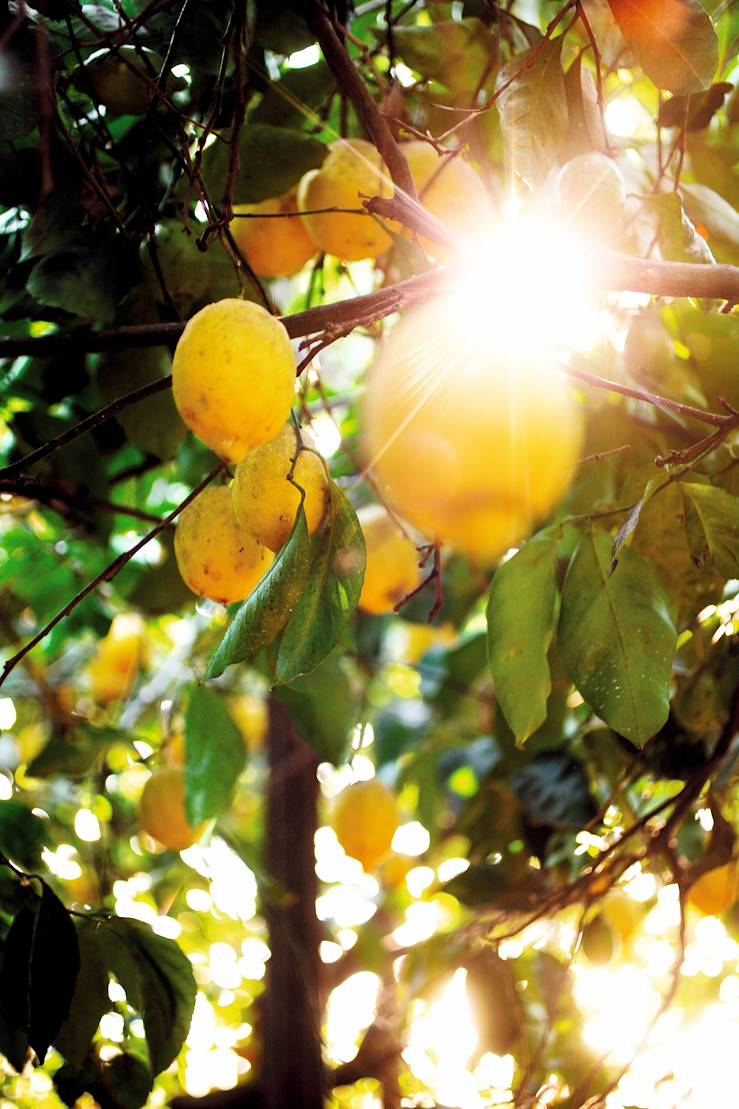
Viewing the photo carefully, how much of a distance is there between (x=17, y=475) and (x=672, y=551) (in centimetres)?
54

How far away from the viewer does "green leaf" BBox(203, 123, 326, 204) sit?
1.00 metres

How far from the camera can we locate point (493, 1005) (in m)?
1.13

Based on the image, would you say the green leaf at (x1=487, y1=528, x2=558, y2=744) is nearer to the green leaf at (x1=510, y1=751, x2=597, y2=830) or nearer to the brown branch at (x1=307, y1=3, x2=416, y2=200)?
the brown branch at (x1=307, y1=3, x2=416, y2=200)

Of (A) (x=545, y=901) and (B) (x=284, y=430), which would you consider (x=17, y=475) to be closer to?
(B) (x=284, y=430)

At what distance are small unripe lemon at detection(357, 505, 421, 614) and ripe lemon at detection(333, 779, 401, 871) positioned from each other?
460 millimetres

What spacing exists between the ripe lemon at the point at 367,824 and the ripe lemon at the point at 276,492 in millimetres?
893

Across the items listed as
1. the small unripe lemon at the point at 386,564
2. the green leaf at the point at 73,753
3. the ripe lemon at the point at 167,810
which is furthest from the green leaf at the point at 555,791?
the green leaf at the point at 73,753

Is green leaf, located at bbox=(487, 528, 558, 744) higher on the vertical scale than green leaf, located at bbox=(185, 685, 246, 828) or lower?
lower

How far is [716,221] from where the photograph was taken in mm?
962

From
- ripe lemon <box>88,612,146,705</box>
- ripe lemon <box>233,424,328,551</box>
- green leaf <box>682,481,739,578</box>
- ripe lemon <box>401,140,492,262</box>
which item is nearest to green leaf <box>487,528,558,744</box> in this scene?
green leaf <box>682,481,739,578</box>

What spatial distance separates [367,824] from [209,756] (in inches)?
17.4

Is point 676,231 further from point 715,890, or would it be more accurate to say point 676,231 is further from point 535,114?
point 715,890

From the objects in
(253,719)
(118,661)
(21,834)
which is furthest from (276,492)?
(253,719)

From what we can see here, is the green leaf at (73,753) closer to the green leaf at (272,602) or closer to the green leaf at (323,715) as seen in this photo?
the green leaf at (323,715)
